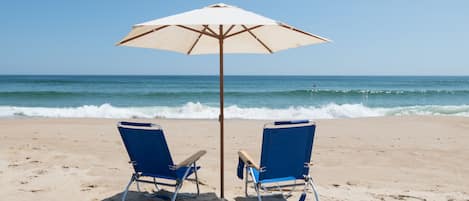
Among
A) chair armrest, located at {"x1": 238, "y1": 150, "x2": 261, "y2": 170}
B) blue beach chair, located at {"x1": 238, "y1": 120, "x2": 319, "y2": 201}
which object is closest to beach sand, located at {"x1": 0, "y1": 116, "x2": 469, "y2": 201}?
chair armrest, located at {"x1": 238, "y1": 150, "x2": 261, "y2": 170}

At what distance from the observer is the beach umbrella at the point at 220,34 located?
3.31m

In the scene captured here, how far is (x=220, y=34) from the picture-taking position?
4.06m

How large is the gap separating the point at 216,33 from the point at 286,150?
4.89 feet

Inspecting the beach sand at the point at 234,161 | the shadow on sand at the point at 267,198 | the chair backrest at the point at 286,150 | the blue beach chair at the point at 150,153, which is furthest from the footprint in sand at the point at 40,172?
the chair backrest at the point at 286,150

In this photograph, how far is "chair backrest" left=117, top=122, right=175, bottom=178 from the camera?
3611mm

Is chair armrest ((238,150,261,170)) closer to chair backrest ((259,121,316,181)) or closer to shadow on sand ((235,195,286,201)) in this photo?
chair backrest ((259,121,316,181))

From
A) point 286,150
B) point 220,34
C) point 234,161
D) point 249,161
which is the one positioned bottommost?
point 234,161

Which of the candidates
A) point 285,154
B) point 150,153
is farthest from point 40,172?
point 285,154

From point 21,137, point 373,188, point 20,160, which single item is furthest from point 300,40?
point 21,137

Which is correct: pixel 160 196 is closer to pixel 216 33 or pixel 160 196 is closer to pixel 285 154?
pixel 285 154

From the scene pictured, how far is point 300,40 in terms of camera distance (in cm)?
425

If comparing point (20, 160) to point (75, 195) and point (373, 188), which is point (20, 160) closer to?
point (75, 195)

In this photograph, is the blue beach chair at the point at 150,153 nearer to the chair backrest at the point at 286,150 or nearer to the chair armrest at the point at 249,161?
the chair armrest at the point at 249,161

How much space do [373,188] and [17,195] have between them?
3735 millimetres
